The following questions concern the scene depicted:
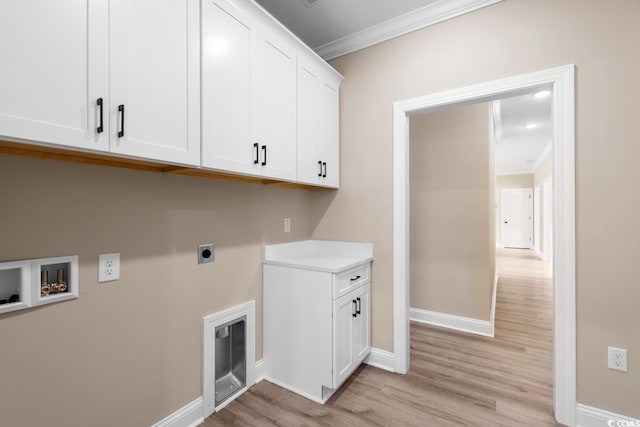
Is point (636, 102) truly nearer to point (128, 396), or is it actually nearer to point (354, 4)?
point (354, 4)

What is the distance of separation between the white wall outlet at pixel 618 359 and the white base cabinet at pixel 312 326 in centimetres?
150

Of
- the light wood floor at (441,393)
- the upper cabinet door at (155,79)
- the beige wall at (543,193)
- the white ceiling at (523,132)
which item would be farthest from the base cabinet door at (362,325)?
the beige wall at (543,193)

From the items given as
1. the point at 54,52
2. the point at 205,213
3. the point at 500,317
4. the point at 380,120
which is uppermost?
the point at 380,120

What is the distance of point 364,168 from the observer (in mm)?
2568

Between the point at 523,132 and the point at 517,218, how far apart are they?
18.5ft

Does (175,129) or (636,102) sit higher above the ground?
(636,102)

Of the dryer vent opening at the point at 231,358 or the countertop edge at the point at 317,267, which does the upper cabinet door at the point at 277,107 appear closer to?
the countertop edge at the point at 317,267

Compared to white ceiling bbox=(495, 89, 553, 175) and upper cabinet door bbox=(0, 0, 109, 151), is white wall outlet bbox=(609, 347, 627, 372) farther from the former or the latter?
upper cabinet door bbox=(0, 0, 109, 151)

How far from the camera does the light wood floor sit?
184cm

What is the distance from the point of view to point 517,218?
10.1 meters

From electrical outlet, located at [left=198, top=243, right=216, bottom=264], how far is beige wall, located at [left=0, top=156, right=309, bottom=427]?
0.04m

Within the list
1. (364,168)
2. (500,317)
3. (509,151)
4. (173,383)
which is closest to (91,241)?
(173,383)

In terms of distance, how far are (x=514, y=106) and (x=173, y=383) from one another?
200 inches

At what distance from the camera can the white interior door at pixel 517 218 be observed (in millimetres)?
9913
